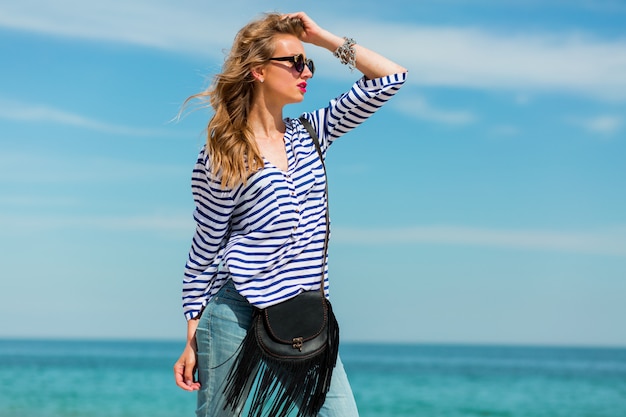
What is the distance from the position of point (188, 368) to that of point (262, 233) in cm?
55

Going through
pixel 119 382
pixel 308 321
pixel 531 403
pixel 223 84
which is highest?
pixel 223 84

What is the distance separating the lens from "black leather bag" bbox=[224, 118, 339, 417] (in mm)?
3033

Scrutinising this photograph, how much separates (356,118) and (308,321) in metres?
0.85

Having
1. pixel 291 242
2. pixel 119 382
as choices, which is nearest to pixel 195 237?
pixel 291 242

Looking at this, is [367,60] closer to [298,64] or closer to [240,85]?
[298,64]

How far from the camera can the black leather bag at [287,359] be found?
303cm

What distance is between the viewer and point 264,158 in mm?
3154

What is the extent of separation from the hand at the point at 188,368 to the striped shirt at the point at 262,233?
0.13m

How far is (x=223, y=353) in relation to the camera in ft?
10.0

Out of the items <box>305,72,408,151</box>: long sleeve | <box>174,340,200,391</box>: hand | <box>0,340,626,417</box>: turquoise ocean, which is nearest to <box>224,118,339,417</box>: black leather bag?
<box>174,340,200,391</box>: hand

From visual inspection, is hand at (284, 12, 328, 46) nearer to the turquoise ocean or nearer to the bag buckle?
the bag buckle

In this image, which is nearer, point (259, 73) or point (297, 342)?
point (297, 342)

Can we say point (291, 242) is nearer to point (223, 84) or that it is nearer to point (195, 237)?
point (195, 237)

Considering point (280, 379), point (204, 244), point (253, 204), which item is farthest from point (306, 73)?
point (280, 379)
